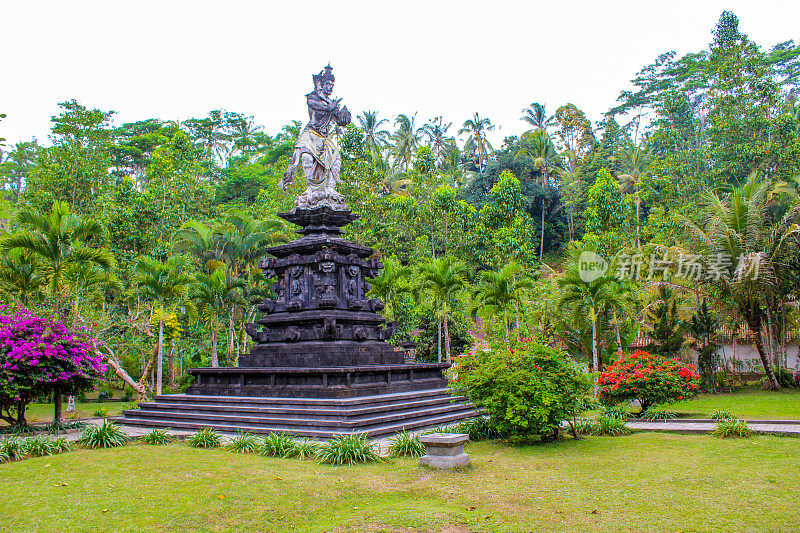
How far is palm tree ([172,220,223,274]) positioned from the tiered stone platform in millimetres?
7522

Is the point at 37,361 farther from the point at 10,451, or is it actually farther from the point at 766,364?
the point at 766,364

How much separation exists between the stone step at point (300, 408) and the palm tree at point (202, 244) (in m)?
9.55

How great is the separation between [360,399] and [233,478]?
412cm

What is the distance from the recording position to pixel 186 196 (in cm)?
2688

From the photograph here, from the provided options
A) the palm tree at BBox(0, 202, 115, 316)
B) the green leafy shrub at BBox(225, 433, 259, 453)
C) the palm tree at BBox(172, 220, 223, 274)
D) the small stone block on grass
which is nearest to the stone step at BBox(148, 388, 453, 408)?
the green leafy shrub at BBox(225, 433, 259, 453)

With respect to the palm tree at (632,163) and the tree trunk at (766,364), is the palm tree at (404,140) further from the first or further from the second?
the tree trunk at (766,364)

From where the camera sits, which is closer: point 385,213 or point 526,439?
point 526,439

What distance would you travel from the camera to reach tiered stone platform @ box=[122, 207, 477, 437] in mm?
10523

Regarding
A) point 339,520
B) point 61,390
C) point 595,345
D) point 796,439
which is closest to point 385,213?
point 595,345

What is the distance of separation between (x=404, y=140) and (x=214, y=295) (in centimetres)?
2862

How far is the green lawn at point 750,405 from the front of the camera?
12406mm

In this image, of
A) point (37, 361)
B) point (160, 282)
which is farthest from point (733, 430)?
point (160, 282)

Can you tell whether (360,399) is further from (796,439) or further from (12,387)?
(796,439)

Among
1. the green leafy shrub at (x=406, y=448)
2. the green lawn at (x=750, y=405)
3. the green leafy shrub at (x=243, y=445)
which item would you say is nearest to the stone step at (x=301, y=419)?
the green leafy shrub at (x=243, y=445)
